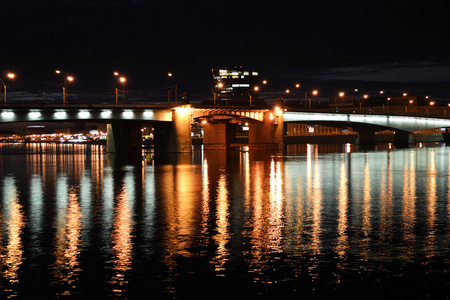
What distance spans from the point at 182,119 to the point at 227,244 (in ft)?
281

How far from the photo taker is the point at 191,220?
71.4 ft

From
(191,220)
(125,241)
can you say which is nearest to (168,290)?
(125,241)

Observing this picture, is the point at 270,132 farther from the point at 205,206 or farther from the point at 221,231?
the point at 221,231

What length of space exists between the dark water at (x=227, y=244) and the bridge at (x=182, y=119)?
6478 cm

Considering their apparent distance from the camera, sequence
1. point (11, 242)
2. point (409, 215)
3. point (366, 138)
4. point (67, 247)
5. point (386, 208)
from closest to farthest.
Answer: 1. point (67, 247)
2. point (11, 242)
3. point (409, 215)
4. point (386, 208)
5. point (366, 138)

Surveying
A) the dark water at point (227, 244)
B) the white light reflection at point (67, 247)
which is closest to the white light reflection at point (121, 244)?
the dark water at point (227, 244)

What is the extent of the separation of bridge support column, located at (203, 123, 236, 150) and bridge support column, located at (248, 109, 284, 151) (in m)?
6.46

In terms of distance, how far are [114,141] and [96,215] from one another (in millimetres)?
88907

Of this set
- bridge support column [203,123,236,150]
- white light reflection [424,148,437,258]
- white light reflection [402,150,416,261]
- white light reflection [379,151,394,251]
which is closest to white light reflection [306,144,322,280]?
white light reflection [379,151,394,251]

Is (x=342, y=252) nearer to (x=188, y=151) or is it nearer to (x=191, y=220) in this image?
(x=191, y=220)

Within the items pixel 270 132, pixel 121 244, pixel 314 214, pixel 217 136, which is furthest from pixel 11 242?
pixel 217 136

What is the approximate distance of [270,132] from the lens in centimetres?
12138

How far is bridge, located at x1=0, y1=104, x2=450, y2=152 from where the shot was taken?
9419 centimetres

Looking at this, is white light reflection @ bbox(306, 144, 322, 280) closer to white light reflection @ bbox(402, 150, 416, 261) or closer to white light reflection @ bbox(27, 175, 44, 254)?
white light reflection @ bbox(402, 150, 416, 261)
